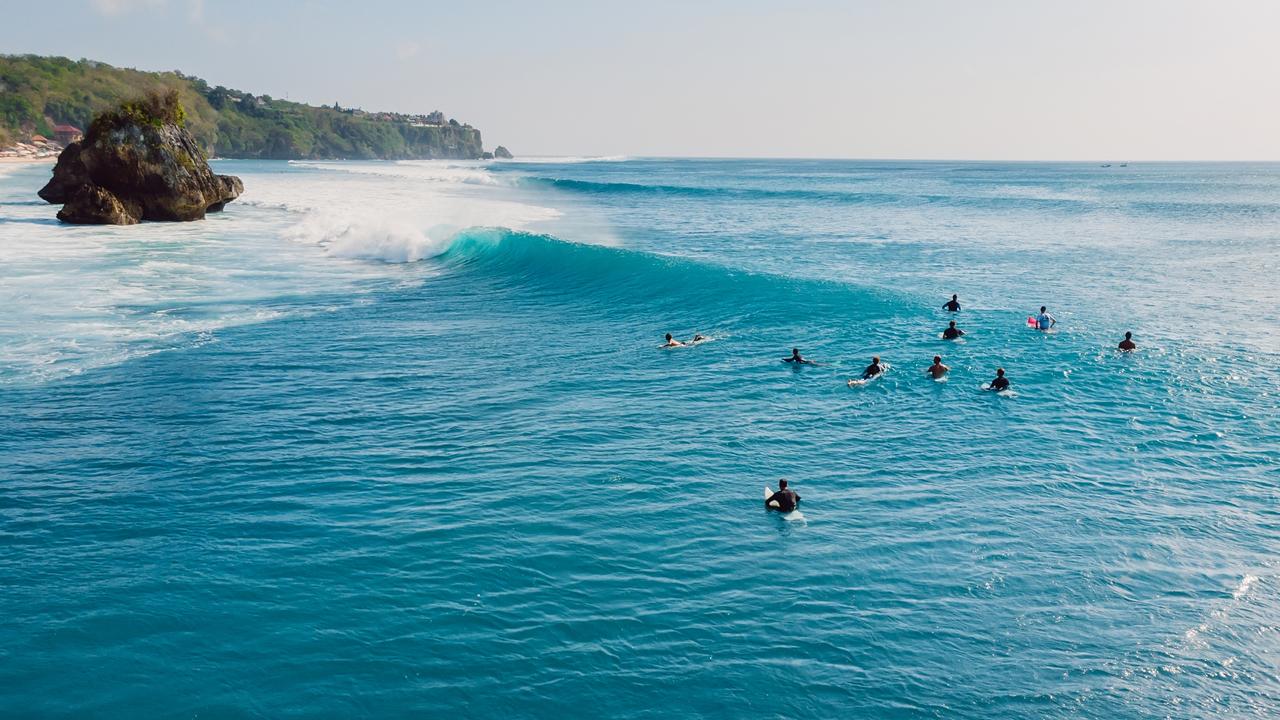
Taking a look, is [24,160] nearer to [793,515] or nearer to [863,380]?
[863,380]

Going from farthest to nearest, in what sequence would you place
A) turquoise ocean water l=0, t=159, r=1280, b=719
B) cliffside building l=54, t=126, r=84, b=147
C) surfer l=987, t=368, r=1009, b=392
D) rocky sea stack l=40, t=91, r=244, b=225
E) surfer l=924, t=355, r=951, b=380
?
cliffside building l=54, t=126, r=84, b=147, rocky sea stack l=40, t=91, r=244, b=225, surfer l=924, t=355, r=951, b=380, surfer l=987, t=368, r=1009, b=392, turquoise ocean water l=0, t=159, r=1280, b=719

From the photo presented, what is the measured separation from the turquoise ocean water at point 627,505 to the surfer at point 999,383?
0.81 meters

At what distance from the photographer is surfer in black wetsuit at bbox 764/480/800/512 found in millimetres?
17234

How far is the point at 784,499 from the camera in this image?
17.3 m

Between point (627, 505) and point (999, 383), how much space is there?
13.7 m

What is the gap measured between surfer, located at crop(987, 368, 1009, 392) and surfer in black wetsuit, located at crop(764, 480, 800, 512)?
1128 centimetres

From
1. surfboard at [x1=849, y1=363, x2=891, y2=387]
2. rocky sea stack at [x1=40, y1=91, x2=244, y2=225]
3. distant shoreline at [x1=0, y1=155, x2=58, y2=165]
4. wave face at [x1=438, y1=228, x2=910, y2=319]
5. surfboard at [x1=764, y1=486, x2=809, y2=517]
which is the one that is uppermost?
distant shoreline at [x1=0, y1=155, x2=58, y2=165]

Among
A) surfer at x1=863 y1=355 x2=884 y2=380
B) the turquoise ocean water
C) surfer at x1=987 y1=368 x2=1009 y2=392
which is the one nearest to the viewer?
the turquoise ocean water

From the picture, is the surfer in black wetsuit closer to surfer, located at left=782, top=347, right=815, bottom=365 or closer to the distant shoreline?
surfer, located at left=782, top=347, right=815, bottom=365

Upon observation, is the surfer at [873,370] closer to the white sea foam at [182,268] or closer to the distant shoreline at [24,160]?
the white sea foam at [182,268]

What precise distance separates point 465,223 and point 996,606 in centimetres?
5959

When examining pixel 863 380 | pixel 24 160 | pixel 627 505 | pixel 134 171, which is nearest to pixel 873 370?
pixel 863 380

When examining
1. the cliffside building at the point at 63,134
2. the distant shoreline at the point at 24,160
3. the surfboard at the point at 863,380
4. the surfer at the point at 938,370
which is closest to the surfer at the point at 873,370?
the surfboard at the point at 863,380

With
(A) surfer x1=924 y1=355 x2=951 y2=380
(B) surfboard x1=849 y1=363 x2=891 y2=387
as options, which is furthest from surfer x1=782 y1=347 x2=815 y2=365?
(A) surfer x1=924 y1=355 x2=951 y2=380
